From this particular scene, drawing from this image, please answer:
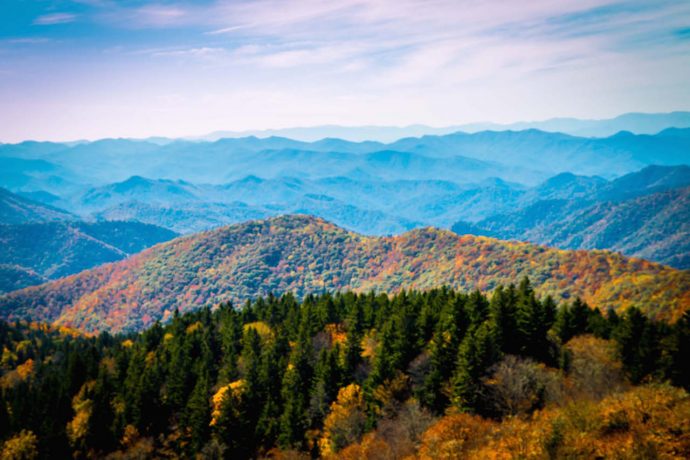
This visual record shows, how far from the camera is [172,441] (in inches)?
2562

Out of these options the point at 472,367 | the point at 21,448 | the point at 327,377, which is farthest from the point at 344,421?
the point at 21,448

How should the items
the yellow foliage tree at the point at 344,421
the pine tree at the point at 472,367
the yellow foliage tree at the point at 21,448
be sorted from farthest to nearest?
the yellow foliage tree at the point at 21,448, the yellow foliage tree at the point at 344,421, the pine tree at the point at 472,367

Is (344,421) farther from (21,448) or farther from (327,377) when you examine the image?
(21,448)

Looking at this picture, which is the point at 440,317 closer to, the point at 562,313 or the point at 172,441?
the point at 562,313

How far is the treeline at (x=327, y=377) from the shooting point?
155ft

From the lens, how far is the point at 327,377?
59.3 m

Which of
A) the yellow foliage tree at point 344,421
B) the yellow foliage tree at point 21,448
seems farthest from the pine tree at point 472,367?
the yellow foliage tree at point 21,448

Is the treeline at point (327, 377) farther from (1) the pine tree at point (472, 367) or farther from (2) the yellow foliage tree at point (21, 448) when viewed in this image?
(2) the yellow foliage tree at point (21, 448)

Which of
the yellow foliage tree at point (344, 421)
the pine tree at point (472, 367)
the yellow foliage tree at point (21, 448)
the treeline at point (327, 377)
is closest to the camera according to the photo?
the pine tree at point (472, 367)

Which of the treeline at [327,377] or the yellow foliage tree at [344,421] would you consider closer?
the treeline at [327,377]

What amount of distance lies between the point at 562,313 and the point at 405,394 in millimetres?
25323

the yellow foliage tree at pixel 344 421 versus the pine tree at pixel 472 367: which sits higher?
the pine tree at pixel 472 367

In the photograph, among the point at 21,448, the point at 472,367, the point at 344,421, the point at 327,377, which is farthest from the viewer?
the point at 21,448

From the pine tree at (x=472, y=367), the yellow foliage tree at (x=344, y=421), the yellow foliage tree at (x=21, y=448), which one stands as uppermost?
the pine tree at (x=472, y=367)
